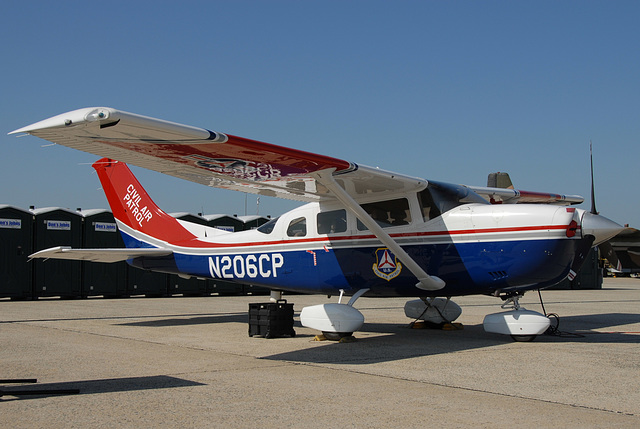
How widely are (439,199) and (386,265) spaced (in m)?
1.30

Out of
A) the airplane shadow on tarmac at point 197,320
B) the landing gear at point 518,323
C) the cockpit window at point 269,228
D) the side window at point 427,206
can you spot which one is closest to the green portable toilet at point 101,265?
the airplane shadow on tarmac at point 197,320

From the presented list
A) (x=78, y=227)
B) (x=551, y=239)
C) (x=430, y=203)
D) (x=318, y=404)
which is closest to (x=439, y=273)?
(x=430, y=203)

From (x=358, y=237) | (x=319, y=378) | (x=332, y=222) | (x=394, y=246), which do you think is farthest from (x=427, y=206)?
→ (x=319, y=378)

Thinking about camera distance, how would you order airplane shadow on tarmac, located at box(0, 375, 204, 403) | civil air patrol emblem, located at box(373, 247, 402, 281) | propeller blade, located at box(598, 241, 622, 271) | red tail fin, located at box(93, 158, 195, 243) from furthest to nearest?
1. red tail fin, located at box(93, 158, 195, 243)
2. propeller blade, located at box(598, 241, 622, 271)
3. civil air patrol emblem, located at box(373, 247, 402, 281)
4. airplane shadow on tarmac, located at box(0, 375, 204, 403)

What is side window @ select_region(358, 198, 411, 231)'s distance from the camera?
9.53 meters

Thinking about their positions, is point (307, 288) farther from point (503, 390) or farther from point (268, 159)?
point (503, 390)

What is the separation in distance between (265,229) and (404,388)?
20.3 ft

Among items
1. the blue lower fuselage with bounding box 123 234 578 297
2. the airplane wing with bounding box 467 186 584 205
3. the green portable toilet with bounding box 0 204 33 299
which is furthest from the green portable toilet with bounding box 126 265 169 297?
the airplane wing with bounding box 467 186 584 205

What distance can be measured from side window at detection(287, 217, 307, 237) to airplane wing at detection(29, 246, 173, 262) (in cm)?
320

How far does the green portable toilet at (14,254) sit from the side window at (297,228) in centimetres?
1328

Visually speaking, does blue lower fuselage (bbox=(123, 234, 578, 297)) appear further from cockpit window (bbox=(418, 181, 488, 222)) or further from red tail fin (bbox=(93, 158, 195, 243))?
red tail fin (bbox=(93, 158, 195, 243))

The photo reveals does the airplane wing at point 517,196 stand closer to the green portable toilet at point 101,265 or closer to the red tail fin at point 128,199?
the red tail fin at point 128,199

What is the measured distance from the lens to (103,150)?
6824 mm

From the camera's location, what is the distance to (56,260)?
21047mm
